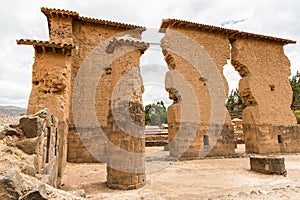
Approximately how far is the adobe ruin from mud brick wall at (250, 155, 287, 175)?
159 inches

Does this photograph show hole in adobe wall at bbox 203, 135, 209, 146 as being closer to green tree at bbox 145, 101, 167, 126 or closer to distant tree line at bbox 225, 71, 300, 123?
distant tree line at bbox 225, 71, 300, 123

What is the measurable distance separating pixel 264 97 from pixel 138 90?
1150 cm

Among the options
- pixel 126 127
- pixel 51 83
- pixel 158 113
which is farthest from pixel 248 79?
pixel 158 113

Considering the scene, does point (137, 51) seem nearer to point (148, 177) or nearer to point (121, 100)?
point (121, 100)

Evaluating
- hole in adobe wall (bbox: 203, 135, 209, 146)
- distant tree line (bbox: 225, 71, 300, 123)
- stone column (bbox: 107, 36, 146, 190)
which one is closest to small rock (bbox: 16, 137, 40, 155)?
stone column (bbox: 107, 36, 146, 190)

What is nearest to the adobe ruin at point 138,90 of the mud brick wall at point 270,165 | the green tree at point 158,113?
the mud brick wall at point 270,165

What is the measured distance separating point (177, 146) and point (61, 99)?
6.88 meters

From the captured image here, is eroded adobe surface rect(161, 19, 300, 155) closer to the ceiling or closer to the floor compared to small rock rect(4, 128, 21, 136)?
closer to the ceiling

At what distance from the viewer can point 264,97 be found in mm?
14523

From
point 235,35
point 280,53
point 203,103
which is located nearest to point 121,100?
point 203,103

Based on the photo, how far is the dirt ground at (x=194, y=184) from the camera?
516cm

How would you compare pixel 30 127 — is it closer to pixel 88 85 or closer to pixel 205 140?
pixel 88 85

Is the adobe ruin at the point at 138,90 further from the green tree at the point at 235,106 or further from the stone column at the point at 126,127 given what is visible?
the green tree at the point at 235,106

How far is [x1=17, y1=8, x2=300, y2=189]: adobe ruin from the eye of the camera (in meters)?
6.72
